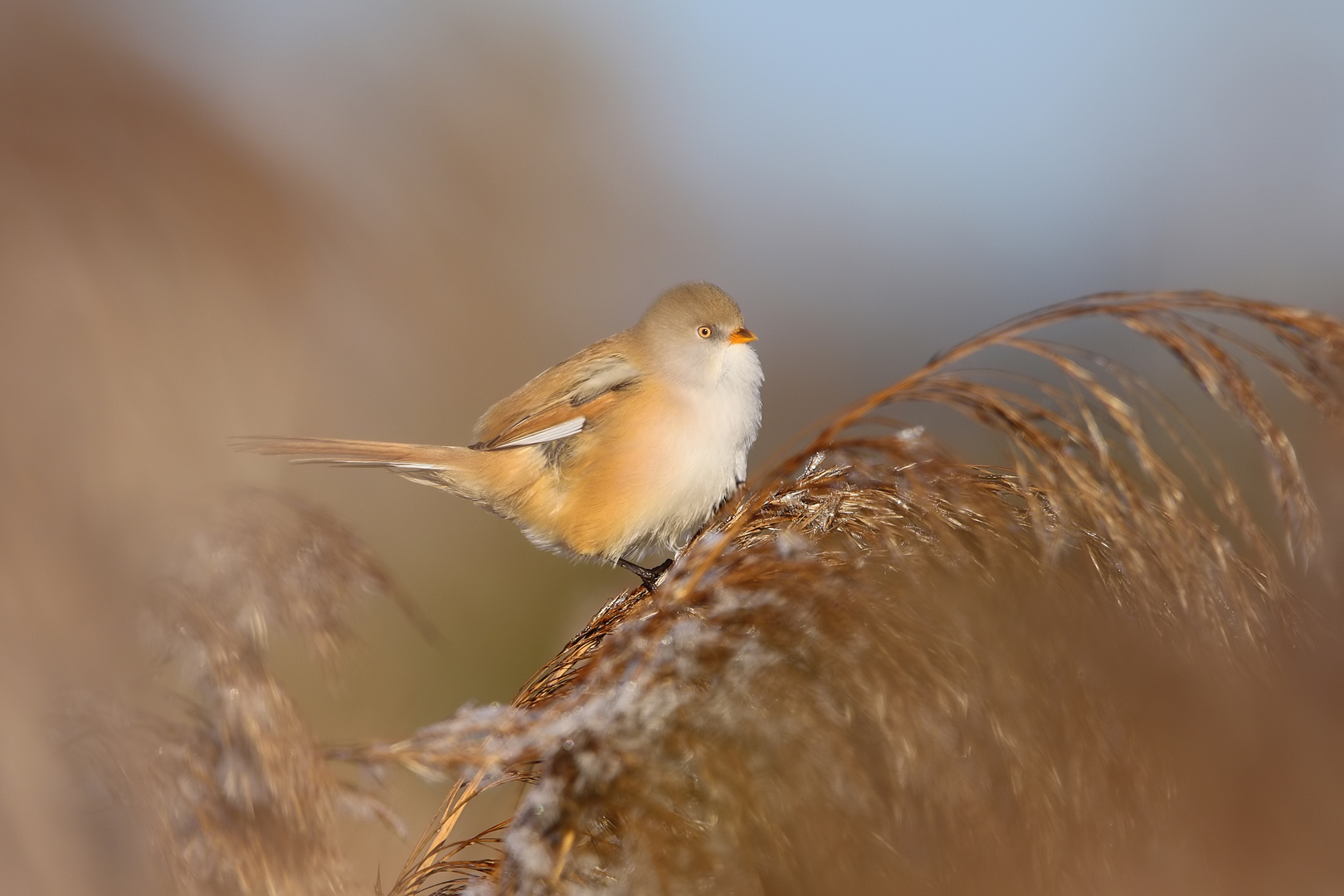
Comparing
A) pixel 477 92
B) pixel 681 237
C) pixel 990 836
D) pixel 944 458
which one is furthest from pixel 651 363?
pixel 681 237

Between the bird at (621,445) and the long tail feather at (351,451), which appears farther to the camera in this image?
the bird at (621,445)

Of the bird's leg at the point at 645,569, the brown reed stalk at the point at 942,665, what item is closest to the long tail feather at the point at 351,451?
the bird's leg at the point at 645,569

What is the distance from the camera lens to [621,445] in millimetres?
3426

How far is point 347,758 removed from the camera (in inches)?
63.4

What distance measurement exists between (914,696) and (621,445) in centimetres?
203

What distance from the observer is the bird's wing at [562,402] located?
3582 millimetres

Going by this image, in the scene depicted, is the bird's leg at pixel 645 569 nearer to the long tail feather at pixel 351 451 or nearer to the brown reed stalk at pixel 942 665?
the long tail feather at pixel 351 451

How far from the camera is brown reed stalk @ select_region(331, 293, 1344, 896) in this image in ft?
4.58

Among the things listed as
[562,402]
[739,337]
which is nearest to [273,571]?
[562,402]

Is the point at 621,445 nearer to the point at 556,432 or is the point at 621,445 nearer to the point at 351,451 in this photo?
the point at 556,432

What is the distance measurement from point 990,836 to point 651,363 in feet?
8.08

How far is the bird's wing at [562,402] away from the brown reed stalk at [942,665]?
75.4 inches

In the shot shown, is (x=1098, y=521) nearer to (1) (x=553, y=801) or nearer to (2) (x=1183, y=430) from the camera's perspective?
(2) (x=1183, y=430)

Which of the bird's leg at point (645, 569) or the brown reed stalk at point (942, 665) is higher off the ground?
the brown reed stalk at point (942, 665)
